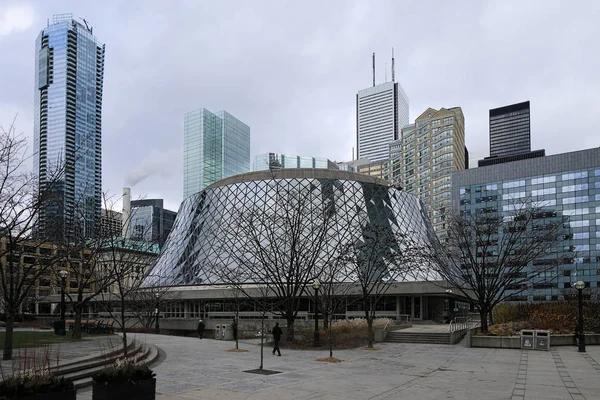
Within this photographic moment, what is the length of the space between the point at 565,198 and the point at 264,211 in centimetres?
9164

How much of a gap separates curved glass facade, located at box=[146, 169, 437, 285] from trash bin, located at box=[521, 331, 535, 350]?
28402mm

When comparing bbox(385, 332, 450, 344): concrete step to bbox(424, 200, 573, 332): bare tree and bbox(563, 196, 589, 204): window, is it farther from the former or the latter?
bbox(563, 196, 589, 204): window

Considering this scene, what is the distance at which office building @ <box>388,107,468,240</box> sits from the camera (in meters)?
165

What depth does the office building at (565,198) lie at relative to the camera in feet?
380

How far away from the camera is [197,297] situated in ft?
184

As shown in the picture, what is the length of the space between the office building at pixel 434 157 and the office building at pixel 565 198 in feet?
110

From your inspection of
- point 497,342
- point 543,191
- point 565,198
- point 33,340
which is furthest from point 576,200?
point 33,340

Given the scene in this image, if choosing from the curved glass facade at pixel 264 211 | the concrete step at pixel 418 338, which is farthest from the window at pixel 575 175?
the concrete step at pixel 418 338

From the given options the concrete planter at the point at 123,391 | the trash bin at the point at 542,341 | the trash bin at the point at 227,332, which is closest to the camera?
the concrete planter at the point at 123,391

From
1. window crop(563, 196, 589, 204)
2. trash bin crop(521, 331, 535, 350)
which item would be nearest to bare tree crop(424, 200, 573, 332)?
trash bin crop(521, 331, 535, 350)

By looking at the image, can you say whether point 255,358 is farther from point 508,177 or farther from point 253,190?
point 508,177

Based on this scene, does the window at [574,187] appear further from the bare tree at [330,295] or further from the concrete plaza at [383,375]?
the concrete plaza at [383,375]

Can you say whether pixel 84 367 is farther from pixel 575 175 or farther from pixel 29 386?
pixel 575 175

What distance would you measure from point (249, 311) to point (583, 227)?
95.3 m
